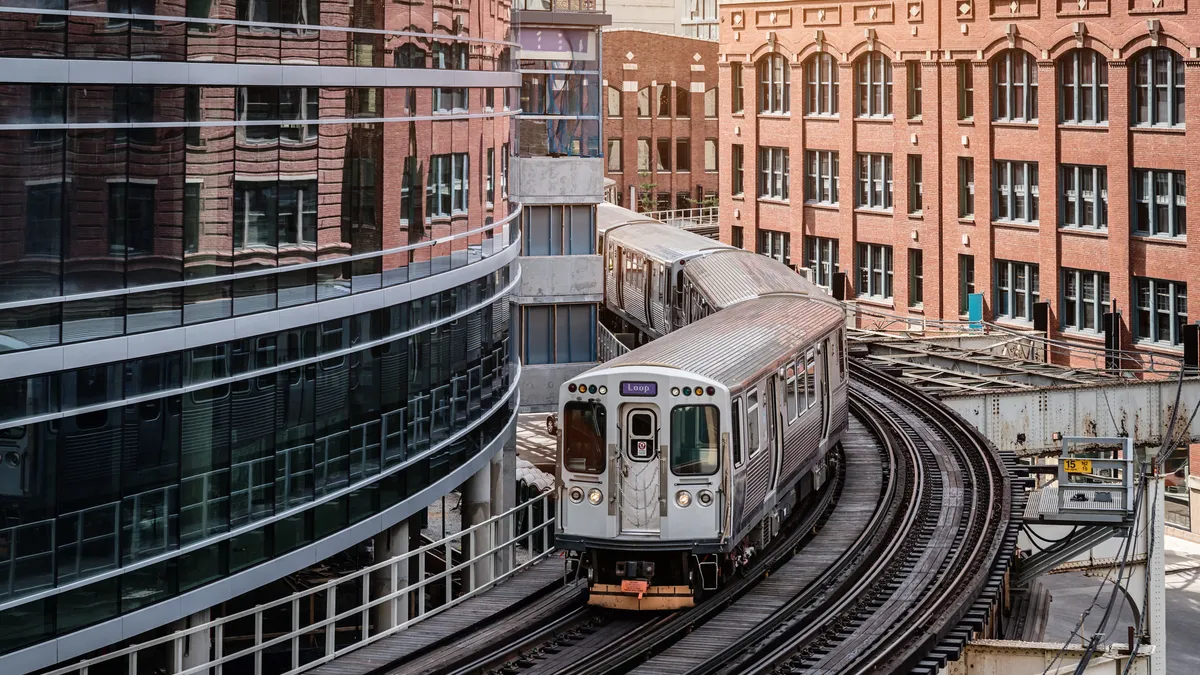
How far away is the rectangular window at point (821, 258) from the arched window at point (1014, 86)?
34.2 ft

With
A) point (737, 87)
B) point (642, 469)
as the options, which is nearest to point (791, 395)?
point (642, 469)

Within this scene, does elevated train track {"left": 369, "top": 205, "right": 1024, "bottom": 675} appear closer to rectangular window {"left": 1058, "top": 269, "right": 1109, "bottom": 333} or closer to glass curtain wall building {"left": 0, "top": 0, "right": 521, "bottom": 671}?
glass curtain wall building {"left": 0, "top": 0, "right": 521, "bottom": 671}

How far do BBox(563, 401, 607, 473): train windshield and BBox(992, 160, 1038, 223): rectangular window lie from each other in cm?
3209

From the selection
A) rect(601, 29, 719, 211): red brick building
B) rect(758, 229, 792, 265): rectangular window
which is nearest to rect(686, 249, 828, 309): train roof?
rect(758, 229, 792, 265): rectangular window

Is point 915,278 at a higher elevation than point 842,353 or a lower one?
higher

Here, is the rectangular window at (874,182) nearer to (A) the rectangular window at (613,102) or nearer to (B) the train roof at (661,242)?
(B) the train roof at (661,242)

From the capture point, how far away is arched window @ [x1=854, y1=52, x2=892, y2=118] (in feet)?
182

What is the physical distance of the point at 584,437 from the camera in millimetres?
20406

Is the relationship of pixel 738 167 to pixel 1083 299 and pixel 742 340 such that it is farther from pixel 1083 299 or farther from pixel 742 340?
pixel 742 340

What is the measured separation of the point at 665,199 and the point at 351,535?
61.6m

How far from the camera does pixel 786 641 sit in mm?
19016

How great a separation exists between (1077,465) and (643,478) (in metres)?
8.48

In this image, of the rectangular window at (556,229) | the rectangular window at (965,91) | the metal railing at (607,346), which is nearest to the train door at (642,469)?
the rectangular window at (556,229)

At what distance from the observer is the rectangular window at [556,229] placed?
3978 cm
